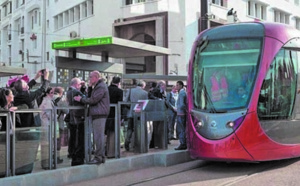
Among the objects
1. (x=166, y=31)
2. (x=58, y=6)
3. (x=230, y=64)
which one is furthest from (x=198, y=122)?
(x=58, y=6)

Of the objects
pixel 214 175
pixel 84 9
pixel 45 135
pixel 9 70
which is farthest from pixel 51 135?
pixel 84 9

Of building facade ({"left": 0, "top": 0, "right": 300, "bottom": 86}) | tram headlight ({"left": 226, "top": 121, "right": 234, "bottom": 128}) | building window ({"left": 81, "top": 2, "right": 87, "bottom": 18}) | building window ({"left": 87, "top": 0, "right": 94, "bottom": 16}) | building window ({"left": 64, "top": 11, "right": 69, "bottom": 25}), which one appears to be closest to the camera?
tram headlight ({"left": 226, "top": 121, "right": 234, "bottom": 128})

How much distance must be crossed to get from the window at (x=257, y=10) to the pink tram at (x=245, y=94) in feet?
105

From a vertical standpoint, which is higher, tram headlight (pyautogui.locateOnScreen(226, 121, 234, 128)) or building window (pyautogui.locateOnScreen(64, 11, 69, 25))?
building window (pyautogui.locateOnScreen(64, 11, 69, 25))

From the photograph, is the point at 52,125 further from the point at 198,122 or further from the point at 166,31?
the point at 166,31

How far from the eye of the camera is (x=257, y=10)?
4247cm

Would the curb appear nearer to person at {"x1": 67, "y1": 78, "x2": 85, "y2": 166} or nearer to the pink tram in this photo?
person at {"x1": 67, "y1": 78, "x2": 85, "y2": 166}

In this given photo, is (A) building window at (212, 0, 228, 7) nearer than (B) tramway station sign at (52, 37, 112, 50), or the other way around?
(B) tramway station sign at (52, 37, 112, 50)

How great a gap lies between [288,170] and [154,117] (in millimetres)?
3550

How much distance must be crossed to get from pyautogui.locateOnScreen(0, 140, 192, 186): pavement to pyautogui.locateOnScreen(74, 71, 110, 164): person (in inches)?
11.7

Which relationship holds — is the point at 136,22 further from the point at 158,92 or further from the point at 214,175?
the point at 214,175

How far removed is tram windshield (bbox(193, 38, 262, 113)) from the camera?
30.6 feet

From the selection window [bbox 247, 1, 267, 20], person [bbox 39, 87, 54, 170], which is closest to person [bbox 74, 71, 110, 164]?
person [bbox 39, 87, 54, 170]

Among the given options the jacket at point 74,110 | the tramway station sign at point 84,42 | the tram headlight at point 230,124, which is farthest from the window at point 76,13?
the tram headlight at point 230,124
